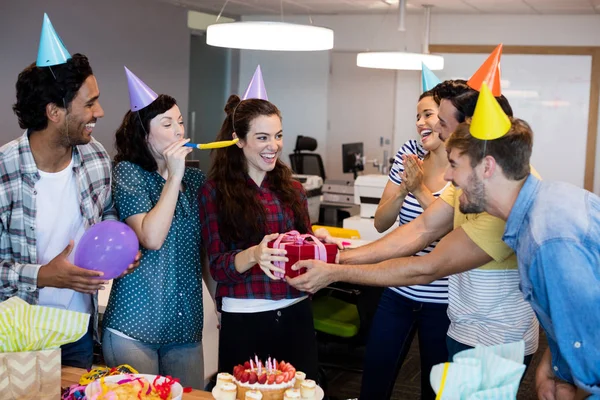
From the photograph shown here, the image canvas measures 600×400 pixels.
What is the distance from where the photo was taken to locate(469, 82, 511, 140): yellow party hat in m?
2.01

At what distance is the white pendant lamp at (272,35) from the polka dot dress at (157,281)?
0.67 meters

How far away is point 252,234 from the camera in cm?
270

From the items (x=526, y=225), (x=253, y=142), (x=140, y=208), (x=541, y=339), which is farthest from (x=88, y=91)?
(x=541, y=339)

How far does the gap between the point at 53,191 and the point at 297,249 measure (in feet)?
2.66

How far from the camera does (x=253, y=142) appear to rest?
2.76m

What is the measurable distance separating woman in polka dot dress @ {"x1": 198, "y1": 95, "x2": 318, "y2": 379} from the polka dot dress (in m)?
0.09

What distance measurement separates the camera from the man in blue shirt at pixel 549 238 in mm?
1878

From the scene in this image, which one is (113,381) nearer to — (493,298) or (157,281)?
(157,281)

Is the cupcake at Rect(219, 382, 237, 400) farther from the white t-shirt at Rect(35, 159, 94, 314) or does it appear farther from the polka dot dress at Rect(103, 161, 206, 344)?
the white t-shirt at Rect(35, 159, 94, 314)

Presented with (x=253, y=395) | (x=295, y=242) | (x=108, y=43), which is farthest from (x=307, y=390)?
(x=108, y=43)

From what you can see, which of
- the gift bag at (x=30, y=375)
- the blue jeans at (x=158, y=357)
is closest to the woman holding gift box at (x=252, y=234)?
the blue jeans at (x=158, y=357)

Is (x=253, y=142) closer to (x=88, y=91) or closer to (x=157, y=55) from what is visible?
(x=88, y=91)

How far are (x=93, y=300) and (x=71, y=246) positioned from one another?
34 cm

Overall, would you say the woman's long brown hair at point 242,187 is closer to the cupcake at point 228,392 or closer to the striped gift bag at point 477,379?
the cupcake at point 228,392
